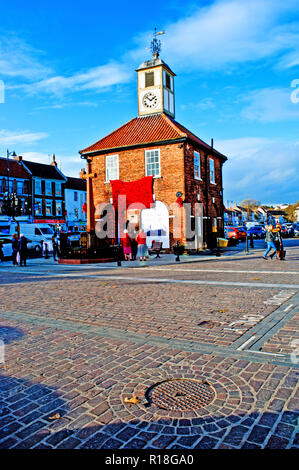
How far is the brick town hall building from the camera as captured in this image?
73.9 ft

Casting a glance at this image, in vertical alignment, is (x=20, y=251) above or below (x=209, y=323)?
above

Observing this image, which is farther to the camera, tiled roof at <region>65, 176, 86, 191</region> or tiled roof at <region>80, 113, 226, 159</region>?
tiled roof at <region>65, 176, 86, 191</region>

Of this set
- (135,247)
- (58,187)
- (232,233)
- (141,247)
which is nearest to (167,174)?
(135,247)

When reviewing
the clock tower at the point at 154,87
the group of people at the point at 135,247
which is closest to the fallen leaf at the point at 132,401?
the group of people at the point at 135,247

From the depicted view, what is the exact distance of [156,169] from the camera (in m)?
23.2

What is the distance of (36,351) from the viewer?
14.7 ft

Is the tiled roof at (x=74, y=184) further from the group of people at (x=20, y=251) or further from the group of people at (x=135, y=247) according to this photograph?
the group of people at (x=135, y=247)

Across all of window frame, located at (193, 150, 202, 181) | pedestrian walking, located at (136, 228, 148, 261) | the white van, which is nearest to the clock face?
window frame, located at (193, 150, 202, 181)

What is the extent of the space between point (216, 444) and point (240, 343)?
2239 millimetres

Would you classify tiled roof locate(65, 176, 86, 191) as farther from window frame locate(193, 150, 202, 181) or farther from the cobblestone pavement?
the cobblestone pavement

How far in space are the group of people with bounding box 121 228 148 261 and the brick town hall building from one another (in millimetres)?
3509

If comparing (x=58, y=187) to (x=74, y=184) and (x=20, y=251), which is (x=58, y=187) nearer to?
(x=74, y=184)

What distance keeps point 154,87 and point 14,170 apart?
3130 centimetres

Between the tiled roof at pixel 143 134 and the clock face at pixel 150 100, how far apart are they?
78 centimetres
